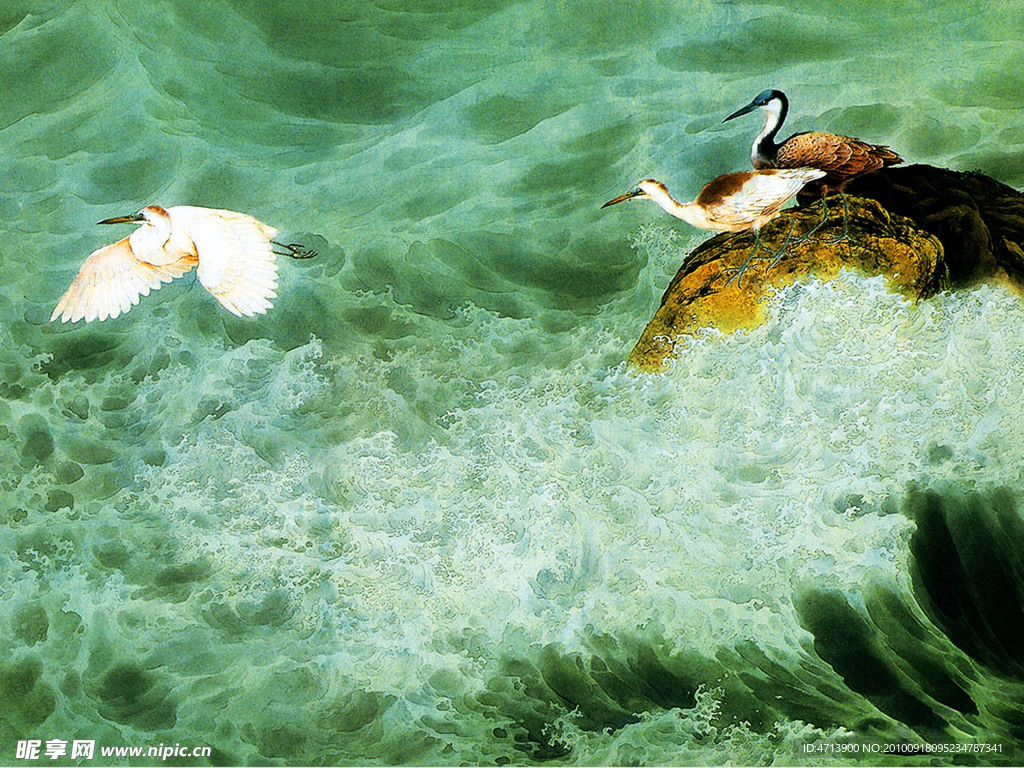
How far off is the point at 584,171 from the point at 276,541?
1441mm

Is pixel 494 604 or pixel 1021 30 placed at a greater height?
pixel 1021 30

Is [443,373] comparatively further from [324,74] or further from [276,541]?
[324,74]

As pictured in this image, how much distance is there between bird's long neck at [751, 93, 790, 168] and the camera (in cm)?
262

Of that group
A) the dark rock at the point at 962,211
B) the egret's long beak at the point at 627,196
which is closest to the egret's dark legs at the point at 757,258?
the dark rock at the point at 962,211

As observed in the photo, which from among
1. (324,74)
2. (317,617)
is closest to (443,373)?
(317,617)

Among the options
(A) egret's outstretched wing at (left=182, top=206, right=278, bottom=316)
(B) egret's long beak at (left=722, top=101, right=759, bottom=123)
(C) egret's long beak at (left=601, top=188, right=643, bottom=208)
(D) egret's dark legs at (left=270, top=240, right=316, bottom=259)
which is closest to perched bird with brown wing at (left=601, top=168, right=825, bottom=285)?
(C) egret's long beak at (left=601, top=188, right=643, bottom=208)

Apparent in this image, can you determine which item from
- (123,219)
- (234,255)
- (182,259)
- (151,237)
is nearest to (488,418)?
(234,255)

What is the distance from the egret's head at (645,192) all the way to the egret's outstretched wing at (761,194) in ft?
0.56

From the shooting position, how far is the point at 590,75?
8.70 feet

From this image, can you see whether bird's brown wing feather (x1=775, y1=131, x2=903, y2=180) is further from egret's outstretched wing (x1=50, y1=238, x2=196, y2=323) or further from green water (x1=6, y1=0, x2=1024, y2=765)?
egret's outstretched wing (x1=50, y1=238, x2=196, y2=323)

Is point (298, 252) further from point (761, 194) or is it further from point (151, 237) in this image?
point (761, 194)

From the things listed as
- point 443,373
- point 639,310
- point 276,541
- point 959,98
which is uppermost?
point 959,98

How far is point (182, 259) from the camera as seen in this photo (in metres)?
2.64

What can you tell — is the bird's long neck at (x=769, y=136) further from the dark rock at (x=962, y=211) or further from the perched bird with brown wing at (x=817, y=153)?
the dark rock at (x=962, y=211)
